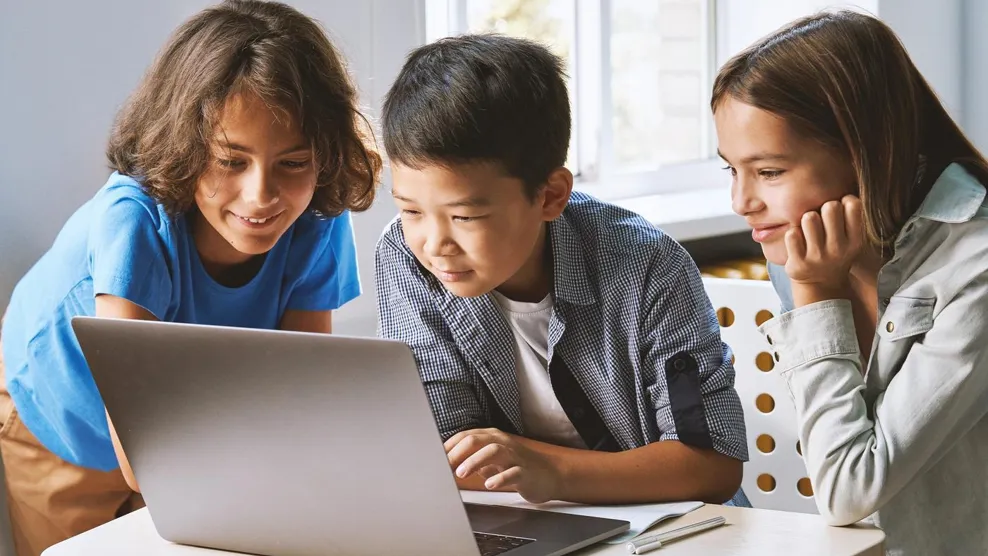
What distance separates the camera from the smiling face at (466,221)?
1108 mm

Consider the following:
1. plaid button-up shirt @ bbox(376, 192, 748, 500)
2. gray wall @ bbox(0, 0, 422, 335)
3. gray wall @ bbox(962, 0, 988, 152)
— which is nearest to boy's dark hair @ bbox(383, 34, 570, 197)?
plaid button-up shirt @ bbox(376, 192, 748, 500)

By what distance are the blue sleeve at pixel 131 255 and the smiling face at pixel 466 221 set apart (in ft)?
1.13

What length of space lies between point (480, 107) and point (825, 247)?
0.35 m

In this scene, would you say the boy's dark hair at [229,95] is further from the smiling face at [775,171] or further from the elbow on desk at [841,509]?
the elbow on desk at [841,509]

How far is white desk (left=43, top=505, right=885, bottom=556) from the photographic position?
2.95 feet

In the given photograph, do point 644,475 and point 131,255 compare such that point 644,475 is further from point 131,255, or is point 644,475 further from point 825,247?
point 131,255

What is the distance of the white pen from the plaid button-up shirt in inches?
8.9

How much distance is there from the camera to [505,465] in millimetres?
1032

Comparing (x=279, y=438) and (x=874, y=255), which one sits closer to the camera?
(x=279, y=438)

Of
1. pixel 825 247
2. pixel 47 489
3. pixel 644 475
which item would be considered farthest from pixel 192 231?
pixel 825 247

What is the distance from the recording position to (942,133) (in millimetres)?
1147

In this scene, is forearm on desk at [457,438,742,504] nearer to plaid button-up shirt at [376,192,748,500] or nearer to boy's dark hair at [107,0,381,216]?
plaid button-up shirt at [376,192,748,500]

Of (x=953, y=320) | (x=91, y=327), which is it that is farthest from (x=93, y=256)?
(x=953, y=320)

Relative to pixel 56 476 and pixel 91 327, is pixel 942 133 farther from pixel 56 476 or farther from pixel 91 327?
pixel 56 476
